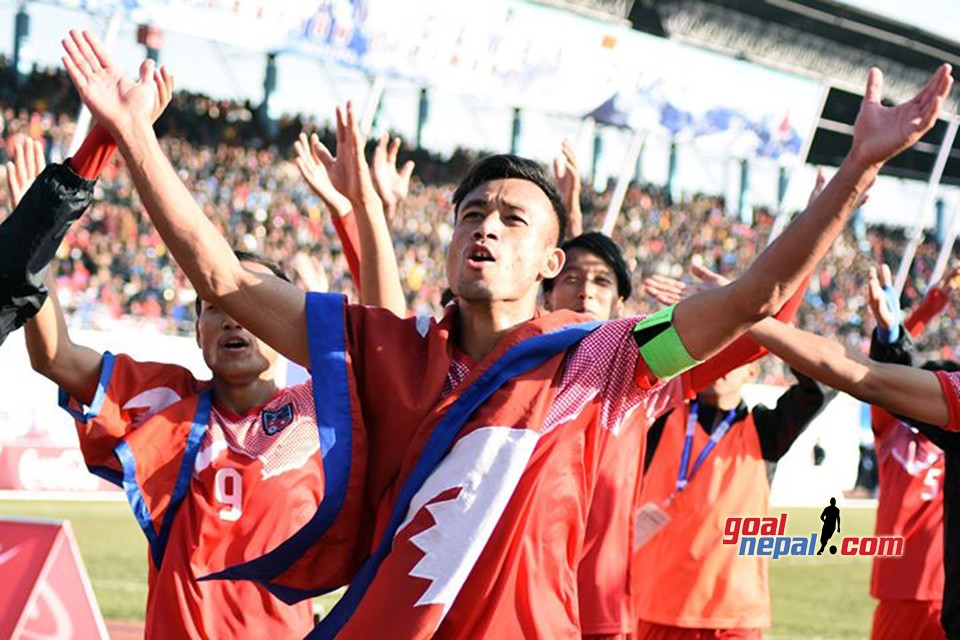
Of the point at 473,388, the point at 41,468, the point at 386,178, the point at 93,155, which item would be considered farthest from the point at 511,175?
the point at 41,468

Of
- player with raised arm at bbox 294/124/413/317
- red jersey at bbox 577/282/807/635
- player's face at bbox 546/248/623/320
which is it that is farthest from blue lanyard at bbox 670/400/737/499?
player with raised arm at bbox 294/124/413/317

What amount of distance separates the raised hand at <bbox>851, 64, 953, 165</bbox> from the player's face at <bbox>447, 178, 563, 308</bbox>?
2.56 feet

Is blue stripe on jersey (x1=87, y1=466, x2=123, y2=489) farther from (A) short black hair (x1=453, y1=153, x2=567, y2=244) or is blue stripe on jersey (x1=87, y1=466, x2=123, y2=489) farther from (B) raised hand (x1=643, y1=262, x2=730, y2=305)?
(B) raised hand (x1=643, y1=262, x2=730, y2=305)

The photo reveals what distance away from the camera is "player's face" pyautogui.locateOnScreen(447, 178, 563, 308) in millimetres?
3062

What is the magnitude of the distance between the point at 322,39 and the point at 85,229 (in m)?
5.21

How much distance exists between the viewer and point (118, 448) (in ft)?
13.3

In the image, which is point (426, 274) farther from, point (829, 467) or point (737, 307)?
point (737, 307)

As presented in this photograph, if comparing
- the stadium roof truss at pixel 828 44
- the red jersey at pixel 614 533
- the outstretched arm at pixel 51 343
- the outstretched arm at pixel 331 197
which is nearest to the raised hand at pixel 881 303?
the red jersey at pixel 614 533

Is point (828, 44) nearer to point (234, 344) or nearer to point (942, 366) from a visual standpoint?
point (942, 366)

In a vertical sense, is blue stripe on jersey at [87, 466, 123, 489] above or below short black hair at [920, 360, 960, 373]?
below

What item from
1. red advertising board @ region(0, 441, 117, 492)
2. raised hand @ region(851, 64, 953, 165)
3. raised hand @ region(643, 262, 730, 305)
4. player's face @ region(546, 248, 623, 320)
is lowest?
red advertising board @ region(0, 441, 117, 492)

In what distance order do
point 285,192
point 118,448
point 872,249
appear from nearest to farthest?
point 118,448 → point 285,192 → point 872,249

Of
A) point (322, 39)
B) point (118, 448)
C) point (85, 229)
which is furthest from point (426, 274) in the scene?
point (118, 448)

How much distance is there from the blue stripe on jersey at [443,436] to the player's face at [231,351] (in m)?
1.51
